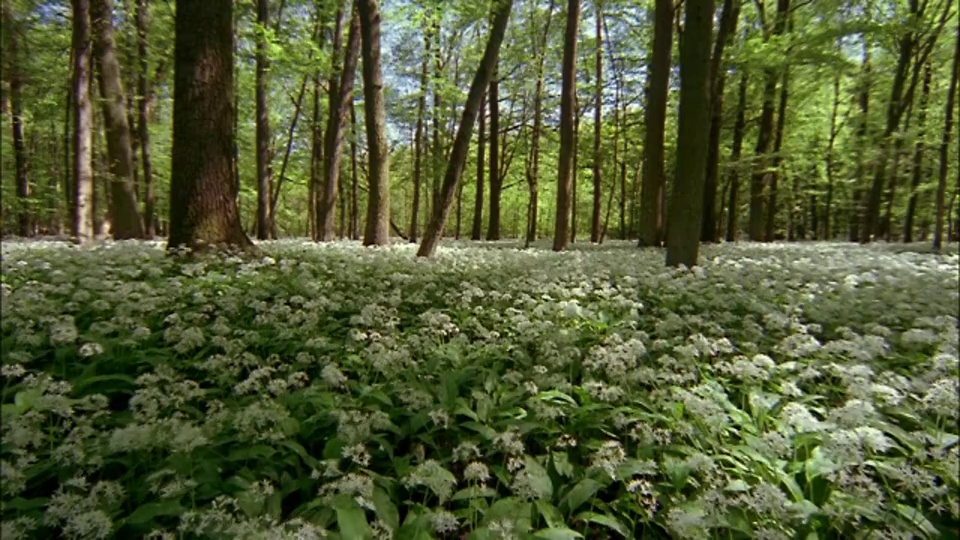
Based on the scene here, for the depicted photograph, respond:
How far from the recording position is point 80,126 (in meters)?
5.80

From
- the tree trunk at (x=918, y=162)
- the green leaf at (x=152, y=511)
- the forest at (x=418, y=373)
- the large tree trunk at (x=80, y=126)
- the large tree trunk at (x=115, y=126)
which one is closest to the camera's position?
the green leaf at (x=152, y=511)

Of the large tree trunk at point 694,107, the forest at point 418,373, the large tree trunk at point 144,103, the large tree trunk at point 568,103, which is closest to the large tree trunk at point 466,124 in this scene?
the forest at point 418,373

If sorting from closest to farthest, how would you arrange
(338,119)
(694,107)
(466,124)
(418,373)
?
1. (418,373)
2. (694,107)
3. (466,124)
4. (338,119)

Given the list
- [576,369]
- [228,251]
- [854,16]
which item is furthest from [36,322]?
[854,16]

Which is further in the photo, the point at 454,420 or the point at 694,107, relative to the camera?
the point at 694,107

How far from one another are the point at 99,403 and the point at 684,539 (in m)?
3.10

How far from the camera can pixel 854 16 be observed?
15.1m

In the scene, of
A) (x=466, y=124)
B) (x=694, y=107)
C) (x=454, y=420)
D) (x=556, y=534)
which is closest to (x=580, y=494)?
(x=556, y=534)

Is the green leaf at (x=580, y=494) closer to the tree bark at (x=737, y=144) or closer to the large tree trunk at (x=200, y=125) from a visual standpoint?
the large tree trunk at (x=200, y=125)

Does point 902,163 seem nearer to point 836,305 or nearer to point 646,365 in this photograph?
point 836,305

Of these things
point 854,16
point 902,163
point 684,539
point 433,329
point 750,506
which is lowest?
point 684,539

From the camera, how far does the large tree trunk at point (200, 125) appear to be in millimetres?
6414

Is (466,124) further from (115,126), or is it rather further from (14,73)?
(14,73)

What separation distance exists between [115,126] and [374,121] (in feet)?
18.5
